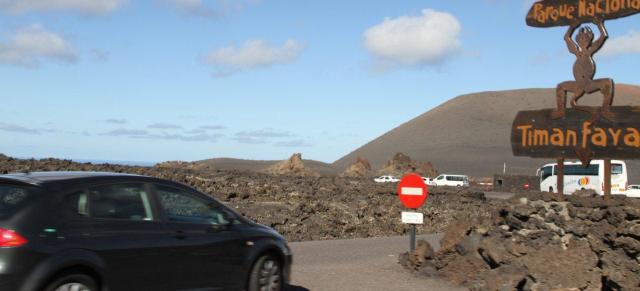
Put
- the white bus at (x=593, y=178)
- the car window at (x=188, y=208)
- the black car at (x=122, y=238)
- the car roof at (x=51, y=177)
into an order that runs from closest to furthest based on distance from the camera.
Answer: the black car at (x=122, y=238)
the car roof at (x=51, y=177)
the car window at (x=188, y=208)
the white bus at (x=593, y=178)

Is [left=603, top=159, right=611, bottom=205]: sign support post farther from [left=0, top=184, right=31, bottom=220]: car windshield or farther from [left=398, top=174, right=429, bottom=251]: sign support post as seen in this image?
[left=0, top=184, right=31, bottom=220]: car windshield

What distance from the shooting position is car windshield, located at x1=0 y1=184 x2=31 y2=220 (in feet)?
22.1

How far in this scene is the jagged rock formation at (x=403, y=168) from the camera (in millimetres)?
75688

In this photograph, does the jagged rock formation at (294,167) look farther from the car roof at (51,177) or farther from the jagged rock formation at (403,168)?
the car roof at (51,177)

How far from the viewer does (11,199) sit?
22.7 feet

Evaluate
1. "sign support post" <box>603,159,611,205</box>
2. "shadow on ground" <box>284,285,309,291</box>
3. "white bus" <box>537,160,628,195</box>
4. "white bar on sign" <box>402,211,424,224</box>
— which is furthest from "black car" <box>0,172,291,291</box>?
"white bus" <box>537,160,628,195</box>

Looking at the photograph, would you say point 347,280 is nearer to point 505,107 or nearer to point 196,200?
point 196,200

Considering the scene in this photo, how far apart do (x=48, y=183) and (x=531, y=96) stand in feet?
516

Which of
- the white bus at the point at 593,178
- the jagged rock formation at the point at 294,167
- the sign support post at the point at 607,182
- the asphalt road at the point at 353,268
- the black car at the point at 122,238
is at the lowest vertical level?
the asphalt road at the point at 353,268

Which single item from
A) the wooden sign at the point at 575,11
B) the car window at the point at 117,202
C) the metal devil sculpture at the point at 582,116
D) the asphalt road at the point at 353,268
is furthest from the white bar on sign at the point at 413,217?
the car window at the point at 117,202

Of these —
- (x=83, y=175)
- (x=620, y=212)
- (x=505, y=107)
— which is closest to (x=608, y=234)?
(x=620, y=212)

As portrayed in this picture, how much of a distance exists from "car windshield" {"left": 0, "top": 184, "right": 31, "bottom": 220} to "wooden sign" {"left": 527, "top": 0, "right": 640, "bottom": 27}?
28.3 ft

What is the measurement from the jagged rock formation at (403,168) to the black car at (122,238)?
66623 millimetres

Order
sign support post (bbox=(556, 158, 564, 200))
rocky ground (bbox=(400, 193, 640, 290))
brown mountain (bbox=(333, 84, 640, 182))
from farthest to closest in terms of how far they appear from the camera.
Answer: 1. brown mountain (bbox=(333, 84, 640, 182))
2. sign support post (bbox=(556, 158, 564, 200))
3. rocky ground (bbox=(400, 193, 640, 290))
